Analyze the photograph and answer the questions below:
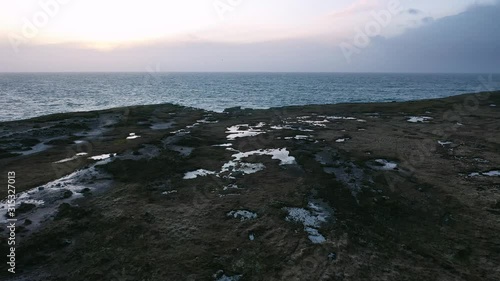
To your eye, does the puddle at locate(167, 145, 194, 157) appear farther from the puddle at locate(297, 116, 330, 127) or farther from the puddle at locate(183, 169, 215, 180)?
the puddle at locate(297, 116, 330, 127)

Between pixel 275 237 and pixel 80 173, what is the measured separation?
2257cm

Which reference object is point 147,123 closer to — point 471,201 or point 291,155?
point 291,155

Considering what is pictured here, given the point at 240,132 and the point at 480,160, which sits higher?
the point at 480,160

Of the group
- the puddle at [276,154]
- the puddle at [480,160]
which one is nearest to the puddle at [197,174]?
the puddle at [276,154]

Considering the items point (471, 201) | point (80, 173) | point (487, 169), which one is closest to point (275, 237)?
point (471, 201)

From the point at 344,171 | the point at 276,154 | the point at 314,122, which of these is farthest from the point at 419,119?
the point at 344,171

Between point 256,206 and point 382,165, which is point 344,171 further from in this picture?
point 256,206

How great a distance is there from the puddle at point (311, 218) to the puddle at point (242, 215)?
243 cm

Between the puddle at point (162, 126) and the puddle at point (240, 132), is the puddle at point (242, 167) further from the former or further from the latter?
the puddle at point (162, 126)

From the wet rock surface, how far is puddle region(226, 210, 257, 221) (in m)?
0.14

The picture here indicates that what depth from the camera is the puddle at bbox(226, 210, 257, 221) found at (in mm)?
21736

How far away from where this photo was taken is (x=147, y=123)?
63.8 metres

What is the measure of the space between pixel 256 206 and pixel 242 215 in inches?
69.1

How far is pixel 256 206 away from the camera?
23.5 m
